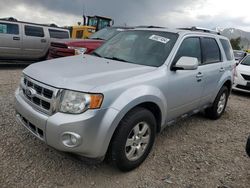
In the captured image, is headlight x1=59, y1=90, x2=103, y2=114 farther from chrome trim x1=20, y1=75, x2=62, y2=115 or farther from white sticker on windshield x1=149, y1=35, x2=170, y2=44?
white sticker on windshield x1=149, y1=35, x2=170, y2=44

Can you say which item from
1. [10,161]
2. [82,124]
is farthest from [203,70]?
[10,161]

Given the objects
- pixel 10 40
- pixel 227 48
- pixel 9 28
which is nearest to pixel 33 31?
pixel 9 28

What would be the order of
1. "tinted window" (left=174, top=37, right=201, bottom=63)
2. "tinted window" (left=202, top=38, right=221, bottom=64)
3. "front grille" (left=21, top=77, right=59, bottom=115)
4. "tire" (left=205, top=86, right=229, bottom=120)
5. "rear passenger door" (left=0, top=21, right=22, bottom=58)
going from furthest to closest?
"rear passenger door" (left=0, top=21, right=22, bottom=58) < "tire" (left=205, top=86, right=229, bottom=120) < "tinted window" (left=202, top=38, right=221, bottom=64) < "tinted window" (left=174, top=37, right=201, bottom=63) < "front grille" (left=21, top=77, right=59, bottom=115)

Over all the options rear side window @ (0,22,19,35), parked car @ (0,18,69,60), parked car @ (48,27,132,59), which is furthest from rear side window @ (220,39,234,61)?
rear side window @ (0,22,19,35)

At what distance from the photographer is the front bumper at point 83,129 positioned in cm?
253

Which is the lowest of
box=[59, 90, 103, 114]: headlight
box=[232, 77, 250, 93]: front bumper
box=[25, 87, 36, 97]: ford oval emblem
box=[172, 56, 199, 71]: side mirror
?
box=[232, 77, 250, 93]: front bumper

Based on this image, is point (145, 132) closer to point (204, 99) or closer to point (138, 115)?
point (138, 115)

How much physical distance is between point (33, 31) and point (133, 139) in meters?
8.69

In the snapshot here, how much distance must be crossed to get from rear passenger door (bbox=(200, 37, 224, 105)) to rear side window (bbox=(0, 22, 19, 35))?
775cm

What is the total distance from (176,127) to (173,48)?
1720 mm

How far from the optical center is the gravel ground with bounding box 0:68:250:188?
9.59 feet

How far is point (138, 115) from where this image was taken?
2.99 metres

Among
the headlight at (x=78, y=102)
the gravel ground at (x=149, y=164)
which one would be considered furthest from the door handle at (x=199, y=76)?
the headlight at (x=78, y=102)

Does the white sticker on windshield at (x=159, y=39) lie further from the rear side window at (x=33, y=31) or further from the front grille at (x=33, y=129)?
the rear side window at (x=33, y=31)
